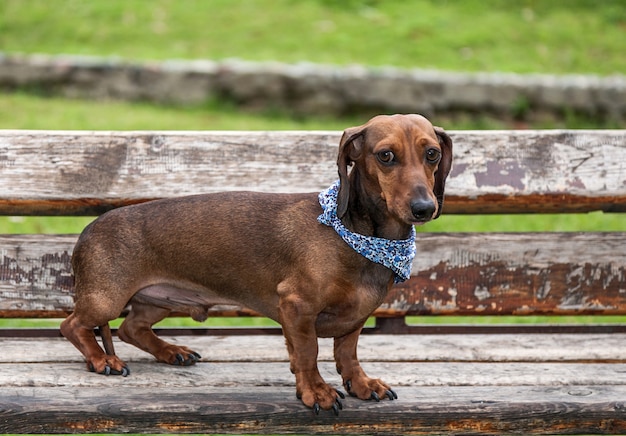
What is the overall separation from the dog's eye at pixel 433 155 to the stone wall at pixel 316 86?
5088 millimetres

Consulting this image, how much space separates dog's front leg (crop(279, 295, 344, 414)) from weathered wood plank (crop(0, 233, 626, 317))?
854 mm

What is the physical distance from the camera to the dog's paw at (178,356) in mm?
3420

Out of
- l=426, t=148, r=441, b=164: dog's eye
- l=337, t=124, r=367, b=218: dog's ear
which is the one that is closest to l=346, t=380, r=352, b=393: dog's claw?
l=337, t=124, r=367, b=218: dog's ear

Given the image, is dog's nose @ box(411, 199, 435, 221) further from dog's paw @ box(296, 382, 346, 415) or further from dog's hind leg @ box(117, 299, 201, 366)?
dog's hind leg @ box(117, 299, 201, 366)

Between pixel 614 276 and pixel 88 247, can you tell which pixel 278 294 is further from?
pixel 614 276

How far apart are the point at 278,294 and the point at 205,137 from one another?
39.9 inches

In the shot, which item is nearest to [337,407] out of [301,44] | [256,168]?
[256,168]

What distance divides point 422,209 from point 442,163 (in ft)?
1.30

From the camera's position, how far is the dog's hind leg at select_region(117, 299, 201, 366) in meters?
3.47

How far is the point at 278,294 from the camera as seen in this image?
3201 millimetres

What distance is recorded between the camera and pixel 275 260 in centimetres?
321

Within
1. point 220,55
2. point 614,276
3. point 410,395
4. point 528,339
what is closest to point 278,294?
point 410,395

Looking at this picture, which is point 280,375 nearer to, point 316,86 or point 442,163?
point 442,163

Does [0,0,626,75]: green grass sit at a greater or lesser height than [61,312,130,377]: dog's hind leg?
greater
